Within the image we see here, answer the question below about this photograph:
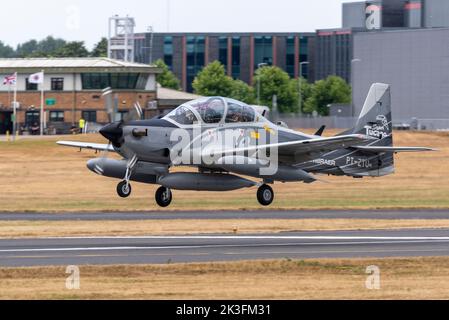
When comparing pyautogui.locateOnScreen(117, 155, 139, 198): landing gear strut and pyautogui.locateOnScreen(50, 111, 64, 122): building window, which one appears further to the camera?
pyautogui.locateOnScreen(50, 111, 64, 122): building window

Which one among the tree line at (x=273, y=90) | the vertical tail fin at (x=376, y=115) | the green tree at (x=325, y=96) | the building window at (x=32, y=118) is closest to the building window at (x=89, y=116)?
the building window at (x=32, y=118)

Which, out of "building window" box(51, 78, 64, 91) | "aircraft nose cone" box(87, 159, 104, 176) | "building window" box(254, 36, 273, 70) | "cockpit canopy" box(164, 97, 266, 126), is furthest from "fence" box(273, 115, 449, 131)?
"building window" box(254, 36, 273, 70)

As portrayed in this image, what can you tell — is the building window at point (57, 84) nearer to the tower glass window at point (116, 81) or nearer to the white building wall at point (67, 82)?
the white building wall at point (67, 82)

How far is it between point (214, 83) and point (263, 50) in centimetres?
3469

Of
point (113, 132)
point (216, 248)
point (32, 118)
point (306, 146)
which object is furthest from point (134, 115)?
point (32, 118)

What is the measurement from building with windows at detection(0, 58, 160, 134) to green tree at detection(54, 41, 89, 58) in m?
73.6

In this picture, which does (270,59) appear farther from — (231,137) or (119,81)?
(231,137)

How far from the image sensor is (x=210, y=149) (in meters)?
33.4

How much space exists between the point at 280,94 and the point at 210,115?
74.0 metres

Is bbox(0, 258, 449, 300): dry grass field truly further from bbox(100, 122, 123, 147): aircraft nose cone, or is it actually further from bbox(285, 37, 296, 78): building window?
bbox(285, 37, 296, 78): building window

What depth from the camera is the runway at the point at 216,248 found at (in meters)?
25.5

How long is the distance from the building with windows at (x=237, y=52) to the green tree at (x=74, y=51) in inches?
800

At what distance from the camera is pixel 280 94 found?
107 meters

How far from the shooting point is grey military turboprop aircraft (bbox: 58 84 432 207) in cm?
3234
